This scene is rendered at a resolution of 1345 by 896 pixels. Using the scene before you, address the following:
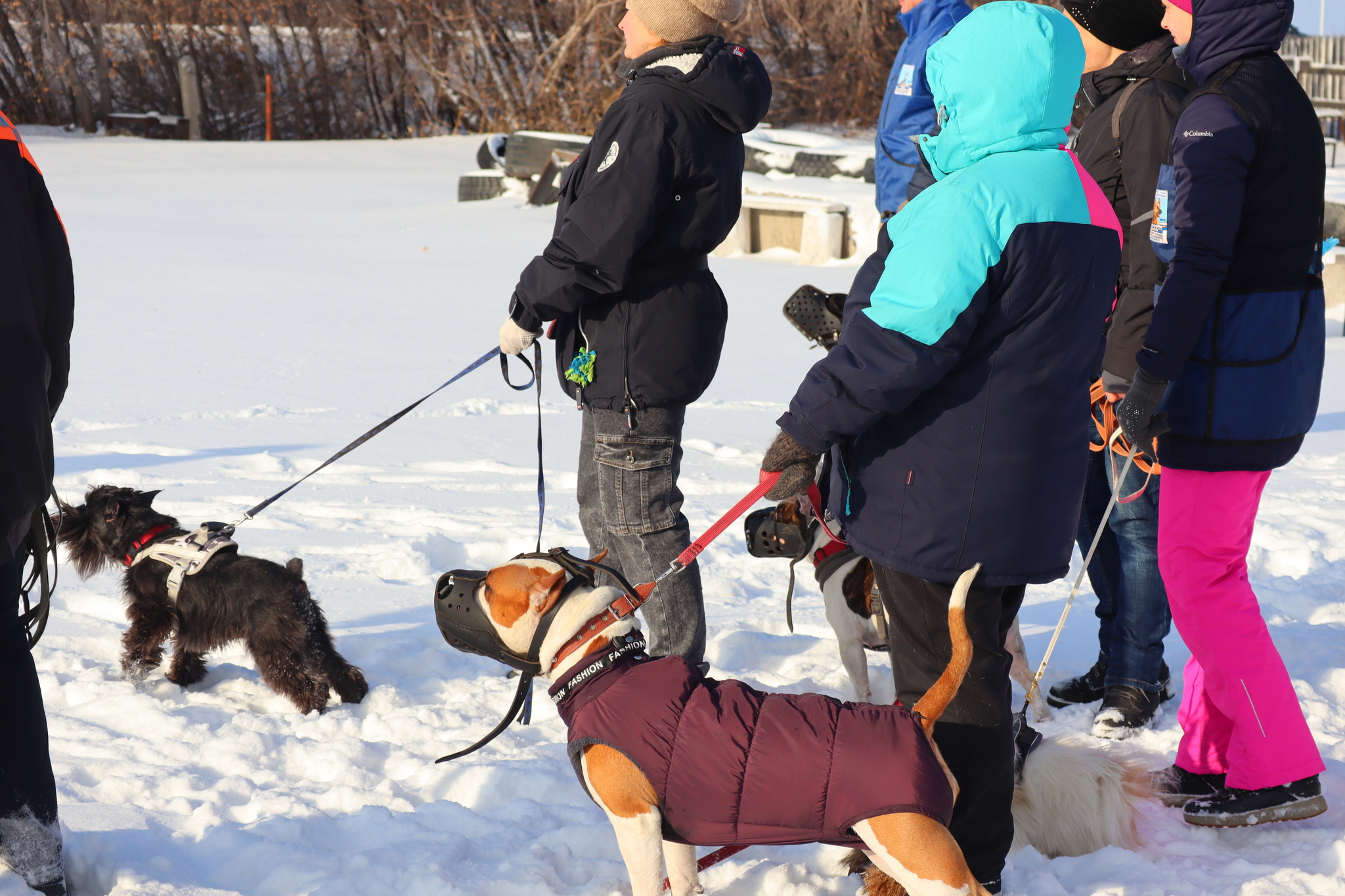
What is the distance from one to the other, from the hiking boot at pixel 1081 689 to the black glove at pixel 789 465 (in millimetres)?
1658

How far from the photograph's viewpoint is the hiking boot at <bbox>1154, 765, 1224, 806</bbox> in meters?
2.80

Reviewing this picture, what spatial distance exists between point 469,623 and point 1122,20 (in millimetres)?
2493

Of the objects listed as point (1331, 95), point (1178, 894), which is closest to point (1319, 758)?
point (1178, 894)

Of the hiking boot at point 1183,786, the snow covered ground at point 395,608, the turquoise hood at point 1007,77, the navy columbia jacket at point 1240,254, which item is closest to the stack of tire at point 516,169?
the snow covered ground at point 395,608

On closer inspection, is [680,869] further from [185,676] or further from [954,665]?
[185,676]

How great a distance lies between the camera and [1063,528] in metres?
2.19

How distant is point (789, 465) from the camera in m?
2.23

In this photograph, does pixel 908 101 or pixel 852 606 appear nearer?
pixel 852 606

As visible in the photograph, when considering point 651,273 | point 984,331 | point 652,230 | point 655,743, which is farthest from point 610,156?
point 655,743

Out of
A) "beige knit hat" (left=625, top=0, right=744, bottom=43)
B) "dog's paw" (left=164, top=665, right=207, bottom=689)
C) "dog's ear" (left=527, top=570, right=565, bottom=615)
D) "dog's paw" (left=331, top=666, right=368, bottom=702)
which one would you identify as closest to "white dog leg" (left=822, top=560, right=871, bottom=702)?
"dog's ear" (left=527, top=570, right=565, bottom=615)

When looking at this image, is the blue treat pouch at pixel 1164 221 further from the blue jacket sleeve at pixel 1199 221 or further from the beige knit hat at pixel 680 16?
the beige knit hat at pixel 680 16

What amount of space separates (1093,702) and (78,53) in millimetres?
23634

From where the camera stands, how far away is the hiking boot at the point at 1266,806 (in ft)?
8.60

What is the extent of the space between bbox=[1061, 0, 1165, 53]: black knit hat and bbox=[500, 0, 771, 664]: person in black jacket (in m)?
1.00
